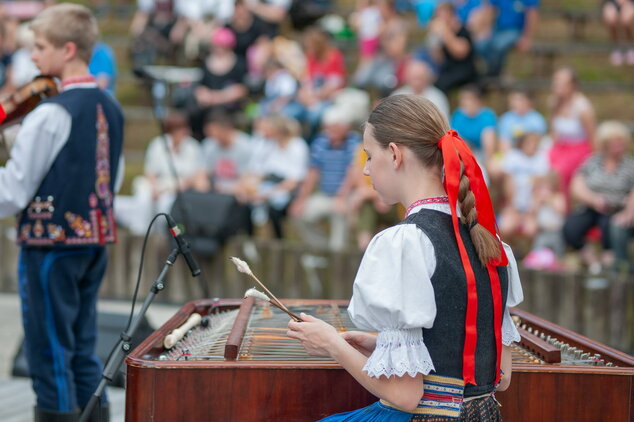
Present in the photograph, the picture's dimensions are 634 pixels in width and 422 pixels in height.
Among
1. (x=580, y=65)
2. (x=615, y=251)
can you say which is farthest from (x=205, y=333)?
(x=580, y=65)

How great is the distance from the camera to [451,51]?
9.22m

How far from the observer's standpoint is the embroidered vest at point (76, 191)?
11.6ft

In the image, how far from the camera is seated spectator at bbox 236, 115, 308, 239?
836cm

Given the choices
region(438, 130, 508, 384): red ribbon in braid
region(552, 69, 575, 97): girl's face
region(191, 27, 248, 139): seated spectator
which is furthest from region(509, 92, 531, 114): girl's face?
region(438, 130, 508, 384): red ribbon in braid

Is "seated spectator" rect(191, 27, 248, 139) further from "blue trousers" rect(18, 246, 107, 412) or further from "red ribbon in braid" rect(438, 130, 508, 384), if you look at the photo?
"red ribbon in braid" rect(438, 130, 508, 384)

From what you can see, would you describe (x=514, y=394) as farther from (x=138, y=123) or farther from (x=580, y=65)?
(x=138, y=123)

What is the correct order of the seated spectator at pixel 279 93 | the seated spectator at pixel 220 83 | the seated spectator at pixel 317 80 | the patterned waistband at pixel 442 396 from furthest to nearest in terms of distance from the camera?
the seated spectator at pixel 220 83 → the seated spectator at pixel 279 93 → the seated spectator at pixel 317 80 → the patterned waistband at pixel 442 396

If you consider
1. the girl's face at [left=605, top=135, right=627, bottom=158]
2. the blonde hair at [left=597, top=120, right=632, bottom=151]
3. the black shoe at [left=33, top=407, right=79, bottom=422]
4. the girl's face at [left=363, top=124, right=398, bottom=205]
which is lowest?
the black shoe at [left=33, top=407, right=79, bottom=422]

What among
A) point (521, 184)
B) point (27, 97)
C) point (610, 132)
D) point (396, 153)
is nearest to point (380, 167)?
point (396, 153)

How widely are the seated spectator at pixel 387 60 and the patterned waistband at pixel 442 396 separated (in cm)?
722

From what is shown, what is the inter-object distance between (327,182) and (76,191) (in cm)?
471

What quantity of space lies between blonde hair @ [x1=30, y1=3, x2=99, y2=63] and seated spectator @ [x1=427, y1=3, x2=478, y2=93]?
598 cm

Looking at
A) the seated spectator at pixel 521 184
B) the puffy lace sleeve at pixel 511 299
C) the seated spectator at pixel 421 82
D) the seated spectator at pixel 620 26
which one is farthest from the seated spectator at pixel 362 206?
the puffy lace sleeve at pixel 511 299

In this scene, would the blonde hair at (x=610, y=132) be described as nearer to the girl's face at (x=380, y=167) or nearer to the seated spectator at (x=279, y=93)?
the seated spectator at (x=279, y=93)
